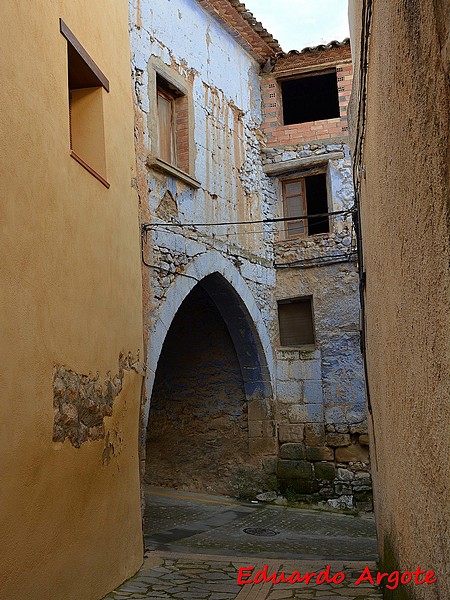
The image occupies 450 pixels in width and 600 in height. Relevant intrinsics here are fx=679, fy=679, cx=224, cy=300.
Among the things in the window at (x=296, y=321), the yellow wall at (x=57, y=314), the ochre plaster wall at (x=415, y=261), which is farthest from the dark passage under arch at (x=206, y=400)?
the ochre plaster wall at (x=415, y=261)

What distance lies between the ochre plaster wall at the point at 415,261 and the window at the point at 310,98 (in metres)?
8.70

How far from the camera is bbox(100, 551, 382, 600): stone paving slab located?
15.4ft

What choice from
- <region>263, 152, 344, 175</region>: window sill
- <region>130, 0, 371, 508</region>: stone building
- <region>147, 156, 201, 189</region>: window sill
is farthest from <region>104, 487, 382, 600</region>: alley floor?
<region>263, 152, 344, 175</region>: window sill

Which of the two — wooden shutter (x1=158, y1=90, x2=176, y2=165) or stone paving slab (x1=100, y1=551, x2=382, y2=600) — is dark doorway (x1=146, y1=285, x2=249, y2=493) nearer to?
wooden shutter (x1=158, y1=90, x2=176, y2=165)

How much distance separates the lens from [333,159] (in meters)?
10.7

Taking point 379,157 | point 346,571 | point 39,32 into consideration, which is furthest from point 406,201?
point 346,571

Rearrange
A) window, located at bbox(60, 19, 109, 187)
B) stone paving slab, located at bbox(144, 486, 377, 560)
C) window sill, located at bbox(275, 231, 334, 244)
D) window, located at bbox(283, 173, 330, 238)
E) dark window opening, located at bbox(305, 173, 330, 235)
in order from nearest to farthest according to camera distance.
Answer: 1. window, located at bbox(60, 19, 109, 187)
2. stone paving slab, located at bbox(144, 486, 377, 560)
3. window sill, located at bbox(275, 231, 334, 244)
4. window, located at bbox(283, 173, 330, 238)
5. dark window opening, located at bbox(305, 173, 330, 235)

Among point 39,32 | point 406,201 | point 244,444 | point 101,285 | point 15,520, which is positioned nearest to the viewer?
point 406,201

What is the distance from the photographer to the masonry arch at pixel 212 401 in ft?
33.3

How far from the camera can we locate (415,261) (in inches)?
80.4

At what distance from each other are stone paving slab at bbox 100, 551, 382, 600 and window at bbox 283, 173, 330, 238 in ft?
20.2

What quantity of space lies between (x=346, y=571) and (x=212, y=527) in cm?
292

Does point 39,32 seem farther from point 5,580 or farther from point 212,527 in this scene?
point 212,527

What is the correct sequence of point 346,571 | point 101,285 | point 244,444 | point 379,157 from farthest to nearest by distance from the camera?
point 244,444, point 346,571, point 101,285, point 379,157
